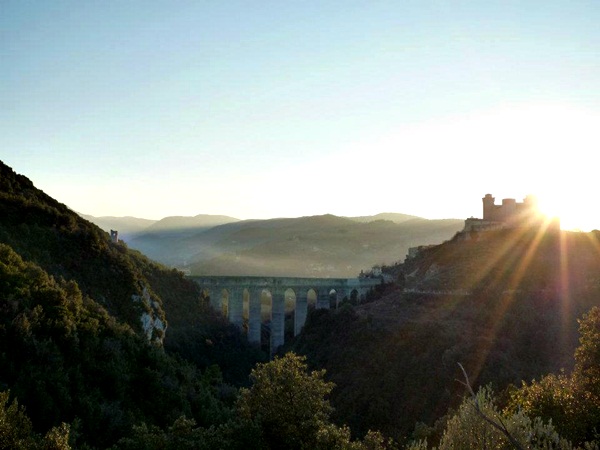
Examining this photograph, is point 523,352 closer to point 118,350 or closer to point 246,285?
point 118,350

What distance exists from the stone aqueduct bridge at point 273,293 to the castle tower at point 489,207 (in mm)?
17633

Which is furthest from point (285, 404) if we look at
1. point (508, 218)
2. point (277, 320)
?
point (508, 218)

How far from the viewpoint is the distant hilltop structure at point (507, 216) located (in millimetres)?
75938

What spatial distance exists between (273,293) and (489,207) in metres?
32.2

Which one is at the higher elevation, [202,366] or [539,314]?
[539,314]

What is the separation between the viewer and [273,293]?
250 ft

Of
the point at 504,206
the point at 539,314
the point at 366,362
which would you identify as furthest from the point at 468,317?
the point at 504,206

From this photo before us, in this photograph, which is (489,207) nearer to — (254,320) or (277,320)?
(277,320)

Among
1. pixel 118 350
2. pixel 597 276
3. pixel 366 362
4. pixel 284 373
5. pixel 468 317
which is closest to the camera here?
pixel 284 373

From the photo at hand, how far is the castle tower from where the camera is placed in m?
78.6

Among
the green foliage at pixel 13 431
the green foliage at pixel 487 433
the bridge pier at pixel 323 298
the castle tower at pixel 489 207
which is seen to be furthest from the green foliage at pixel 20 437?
the castle tower at pixel 489 207

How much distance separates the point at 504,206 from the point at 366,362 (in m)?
40.6

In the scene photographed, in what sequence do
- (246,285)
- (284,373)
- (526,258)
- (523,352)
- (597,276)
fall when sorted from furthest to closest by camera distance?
(246,285) → (526,258) → (597,276) → (523,352) → (284,373)

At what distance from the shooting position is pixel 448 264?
214 feet
